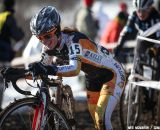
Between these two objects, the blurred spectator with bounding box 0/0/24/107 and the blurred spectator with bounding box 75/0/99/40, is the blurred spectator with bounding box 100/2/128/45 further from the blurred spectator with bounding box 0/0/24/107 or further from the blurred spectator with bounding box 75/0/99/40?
the blurred spectator with bounding box 0/0/24/107

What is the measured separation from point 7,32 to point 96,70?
4.15 m

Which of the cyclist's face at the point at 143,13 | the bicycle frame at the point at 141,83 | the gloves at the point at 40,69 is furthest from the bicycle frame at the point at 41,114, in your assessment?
the cyclist's face at the point at 143,13

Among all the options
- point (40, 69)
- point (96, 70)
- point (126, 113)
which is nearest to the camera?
point (40, 69)

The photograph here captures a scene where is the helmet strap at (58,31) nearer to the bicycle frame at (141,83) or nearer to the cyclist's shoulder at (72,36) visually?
the cyclist's shoulder at (72,36)

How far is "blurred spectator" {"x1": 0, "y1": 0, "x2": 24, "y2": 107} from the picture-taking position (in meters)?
12.7

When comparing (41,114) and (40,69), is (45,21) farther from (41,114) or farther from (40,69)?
(41,114)

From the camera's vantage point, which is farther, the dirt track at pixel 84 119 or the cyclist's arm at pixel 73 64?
the dirt track at pixel 84 119

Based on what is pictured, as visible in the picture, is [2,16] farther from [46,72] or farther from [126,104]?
[46,72]

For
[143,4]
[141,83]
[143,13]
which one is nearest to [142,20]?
[143,13]

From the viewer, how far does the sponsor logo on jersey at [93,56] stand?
8641 mm

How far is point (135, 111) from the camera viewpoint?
37.5ft

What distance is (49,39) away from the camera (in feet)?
27.8

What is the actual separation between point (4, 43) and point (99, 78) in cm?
408

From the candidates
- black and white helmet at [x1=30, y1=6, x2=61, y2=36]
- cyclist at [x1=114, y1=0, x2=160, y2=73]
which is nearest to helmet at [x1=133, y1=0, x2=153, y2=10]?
cyclist at [x1=114, y1=0, x2=160, y2=73]
